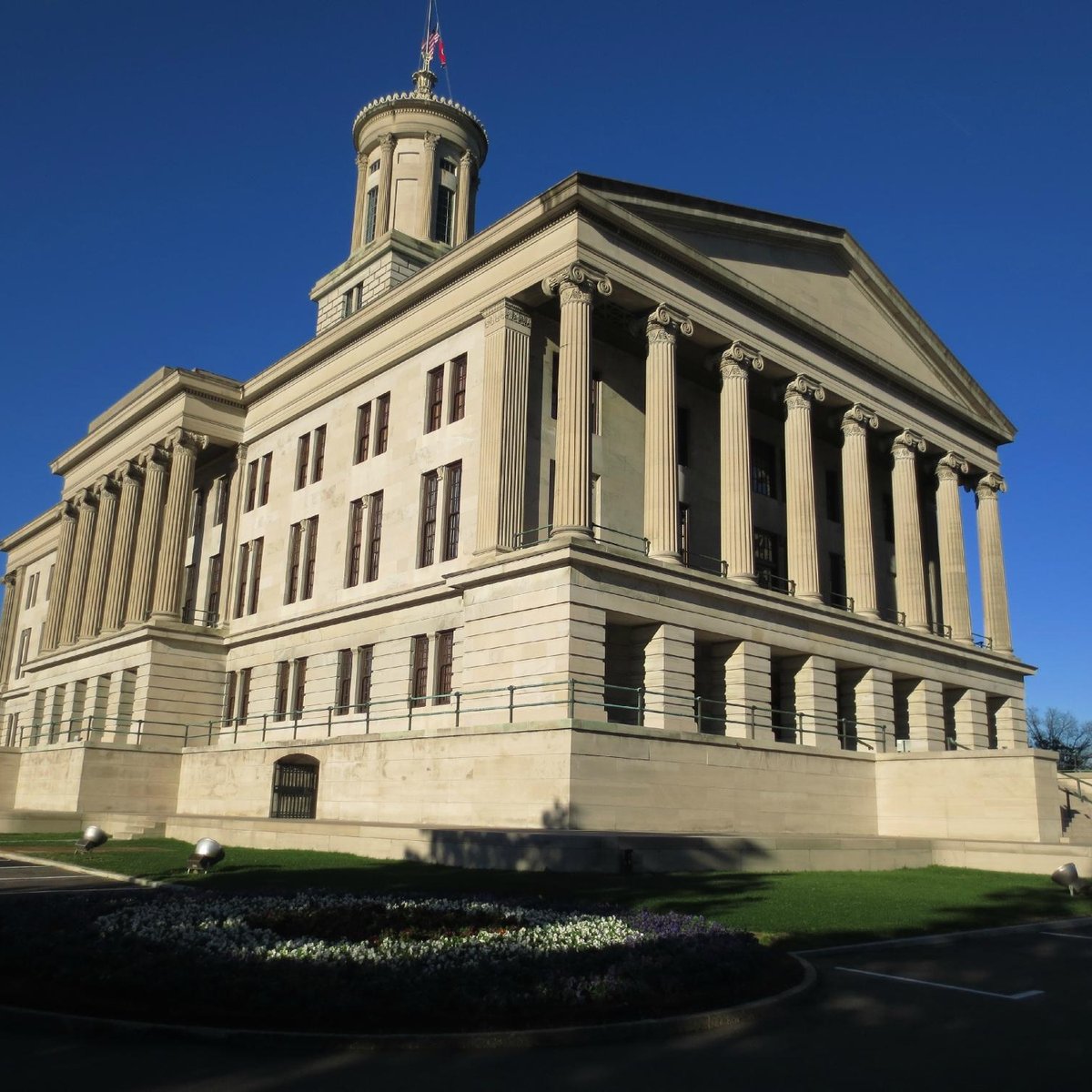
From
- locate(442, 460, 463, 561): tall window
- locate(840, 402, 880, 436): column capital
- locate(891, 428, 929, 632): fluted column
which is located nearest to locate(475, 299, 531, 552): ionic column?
locate(442, 460, 463, 561): tall window

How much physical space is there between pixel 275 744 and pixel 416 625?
6.11m

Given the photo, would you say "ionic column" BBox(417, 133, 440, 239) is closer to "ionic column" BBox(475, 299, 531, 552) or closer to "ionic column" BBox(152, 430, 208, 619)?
"ionic column" BBox(152, 430, 208, 619)

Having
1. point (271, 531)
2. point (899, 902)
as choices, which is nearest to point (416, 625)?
point (271, 531)

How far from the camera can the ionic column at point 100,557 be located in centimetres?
5188

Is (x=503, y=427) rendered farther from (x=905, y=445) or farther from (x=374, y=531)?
(x=905, y=445)

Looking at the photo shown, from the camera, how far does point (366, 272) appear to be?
180 feet

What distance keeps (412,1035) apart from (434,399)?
31.5 m

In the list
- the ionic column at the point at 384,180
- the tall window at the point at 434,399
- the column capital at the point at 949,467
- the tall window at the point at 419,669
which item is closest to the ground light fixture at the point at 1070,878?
the tall window at the point at 419,669

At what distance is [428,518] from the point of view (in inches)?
1468

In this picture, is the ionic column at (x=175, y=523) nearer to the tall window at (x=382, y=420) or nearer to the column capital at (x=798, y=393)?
the tall window at (x=382, y=420)

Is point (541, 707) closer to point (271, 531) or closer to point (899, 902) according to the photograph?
point (899, 902)

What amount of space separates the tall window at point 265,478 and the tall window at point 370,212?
16.3m

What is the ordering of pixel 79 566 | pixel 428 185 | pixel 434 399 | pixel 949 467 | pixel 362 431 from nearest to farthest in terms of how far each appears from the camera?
pixel 434 399, pixel 362 431, pixel 949 467, pixel 79 566, pixel 428 185

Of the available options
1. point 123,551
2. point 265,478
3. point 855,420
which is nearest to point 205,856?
point 265,478
